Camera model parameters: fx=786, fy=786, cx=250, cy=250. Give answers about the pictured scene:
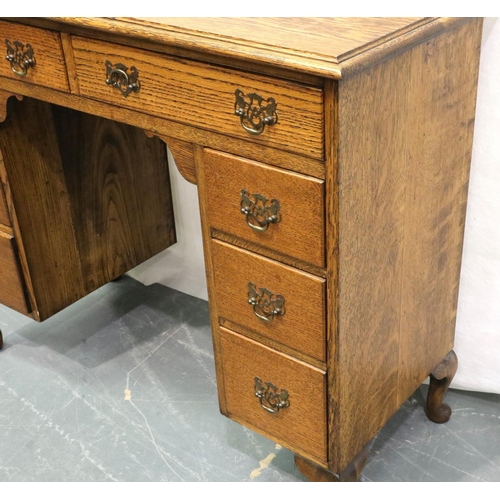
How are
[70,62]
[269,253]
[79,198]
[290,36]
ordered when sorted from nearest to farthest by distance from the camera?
[290,36] < [269,253] < [70,62] < [79,198]

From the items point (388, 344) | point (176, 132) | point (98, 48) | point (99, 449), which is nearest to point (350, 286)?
point (388, 344)

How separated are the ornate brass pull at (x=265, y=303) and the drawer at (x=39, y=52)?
495mm

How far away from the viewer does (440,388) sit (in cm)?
167

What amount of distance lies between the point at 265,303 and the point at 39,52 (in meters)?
0.60

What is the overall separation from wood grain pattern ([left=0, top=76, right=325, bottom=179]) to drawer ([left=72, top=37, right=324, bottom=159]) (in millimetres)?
12

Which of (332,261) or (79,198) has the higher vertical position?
(332,261)

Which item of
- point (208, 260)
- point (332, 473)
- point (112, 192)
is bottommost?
point (332, 473)

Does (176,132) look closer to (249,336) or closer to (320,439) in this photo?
(249,336)

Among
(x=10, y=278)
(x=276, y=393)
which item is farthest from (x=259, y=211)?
(x=10, y=278)

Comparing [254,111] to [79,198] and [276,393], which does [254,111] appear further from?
[79,198]

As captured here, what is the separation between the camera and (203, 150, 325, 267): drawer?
3.76 feet

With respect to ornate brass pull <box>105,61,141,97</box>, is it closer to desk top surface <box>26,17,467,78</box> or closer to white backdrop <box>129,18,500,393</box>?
desk top surface <box>26,17,467,78</box>

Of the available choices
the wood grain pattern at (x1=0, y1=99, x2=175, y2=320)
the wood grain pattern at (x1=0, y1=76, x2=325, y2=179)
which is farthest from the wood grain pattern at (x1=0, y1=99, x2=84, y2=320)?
the wood grain pattern at (x1=0, y1=76, x2=325, y2=179)

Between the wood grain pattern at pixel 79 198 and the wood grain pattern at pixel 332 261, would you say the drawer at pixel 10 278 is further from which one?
the wood grain pattern at pixel 332 261
